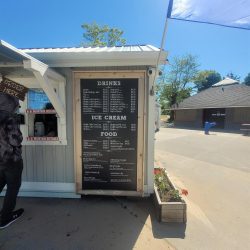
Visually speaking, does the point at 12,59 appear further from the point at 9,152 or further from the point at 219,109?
the point at 219,109

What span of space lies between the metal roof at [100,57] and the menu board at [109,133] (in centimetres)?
29

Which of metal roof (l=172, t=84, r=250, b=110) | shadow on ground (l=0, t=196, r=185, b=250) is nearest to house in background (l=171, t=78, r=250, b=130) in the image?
metal roof (l=172, t=84, r=250, b=110)

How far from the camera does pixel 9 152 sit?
10.1ft

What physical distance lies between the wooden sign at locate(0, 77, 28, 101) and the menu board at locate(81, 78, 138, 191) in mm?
964

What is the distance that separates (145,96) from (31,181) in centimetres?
258

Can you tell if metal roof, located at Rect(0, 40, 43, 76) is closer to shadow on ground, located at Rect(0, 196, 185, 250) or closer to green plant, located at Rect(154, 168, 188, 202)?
shadow on ground, located at Rect(0, 196, 185, 250)

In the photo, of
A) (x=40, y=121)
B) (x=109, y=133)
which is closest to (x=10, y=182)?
(x=40, y=121)

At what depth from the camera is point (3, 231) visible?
3.14 meters

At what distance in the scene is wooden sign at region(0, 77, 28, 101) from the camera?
329 centimetres

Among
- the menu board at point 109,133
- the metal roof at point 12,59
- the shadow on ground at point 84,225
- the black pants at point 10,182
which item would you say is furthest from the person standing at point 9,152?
the menu board at point 109,133

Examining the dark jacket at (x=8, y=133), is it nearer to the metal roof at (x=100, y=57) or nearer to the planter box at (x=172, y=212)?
the metal roof at (x=100, y=57)

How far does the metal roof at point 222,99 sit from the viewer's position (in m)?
22.6

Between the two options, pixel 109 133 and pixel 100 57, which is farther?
pixel 109 133

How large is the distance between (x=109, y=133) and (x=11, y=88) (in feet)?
5.44
